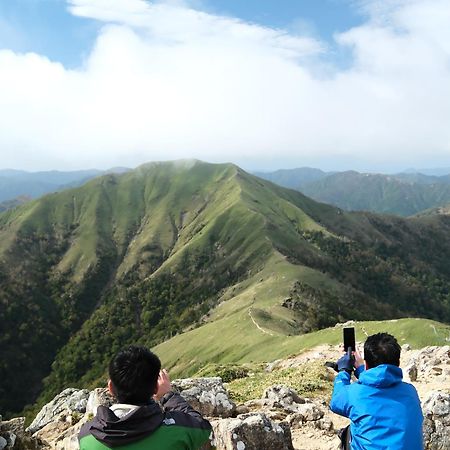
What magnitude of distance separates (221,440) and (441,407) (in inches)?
301

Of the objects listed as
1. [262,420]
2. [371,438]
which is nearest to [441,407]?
[262,420]

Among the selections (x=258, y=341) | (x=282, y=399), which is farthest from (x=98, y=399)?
(x=258, y=341)

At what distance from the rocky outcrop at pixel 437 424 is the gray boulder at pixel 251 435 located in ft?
15.3

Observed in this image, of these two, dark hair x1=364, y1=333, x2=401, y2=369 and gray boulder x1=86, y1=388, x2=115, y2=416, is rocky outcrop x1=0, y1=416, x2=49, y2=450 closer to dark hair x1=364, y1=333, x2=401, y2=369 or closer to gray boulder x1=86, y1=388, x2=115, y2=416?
gray boulder x1=86, y1=388, x2=115, y2=416

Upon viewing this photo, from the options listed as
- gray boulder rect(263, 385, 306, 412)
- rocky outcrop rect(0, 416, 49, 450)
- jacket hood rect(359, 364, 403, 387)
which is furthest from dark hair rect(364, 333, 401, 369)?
gray boulder rect(263, 385, 306, 412)

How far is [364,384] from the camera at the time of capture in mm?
8695

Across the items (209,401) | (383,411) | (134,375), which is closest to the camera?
(134,375)

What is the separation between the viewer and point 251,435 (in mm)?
14625

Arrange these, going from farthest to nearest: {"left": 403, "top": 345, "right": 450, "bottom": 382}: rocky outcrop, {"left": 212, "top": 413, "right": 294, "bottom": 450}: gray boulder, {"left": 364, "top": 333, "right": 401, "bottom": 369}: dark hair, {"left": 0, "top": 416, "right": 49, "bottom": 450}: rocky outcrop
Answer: {"left": 403, "top": 345, "right": 450, "bottom": 382}: rocky outcrop < {"left": 0, "top": 416, "right": 49, "bottom": 450}: rocky outcrop < {"left": 212, "top": 413, "right": 294, "bottom": 450}: gray boulder < {"left": 364, "top": 333, "right": 401, "bottom": 369}: dark hair

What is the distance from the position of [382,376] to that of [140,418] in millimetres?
4736

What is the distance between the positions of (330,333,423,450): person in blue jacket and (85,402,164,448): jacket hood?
13.7ft

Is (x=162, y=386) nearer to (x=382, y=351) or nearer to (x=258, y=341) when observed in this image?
(x=382, y=351)

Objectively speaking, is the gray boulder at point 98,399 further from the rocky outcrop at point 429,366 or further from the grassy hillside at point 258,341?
the grassy hillside at point 258,341

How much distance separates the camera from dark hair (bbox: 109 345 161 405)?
672 cm
